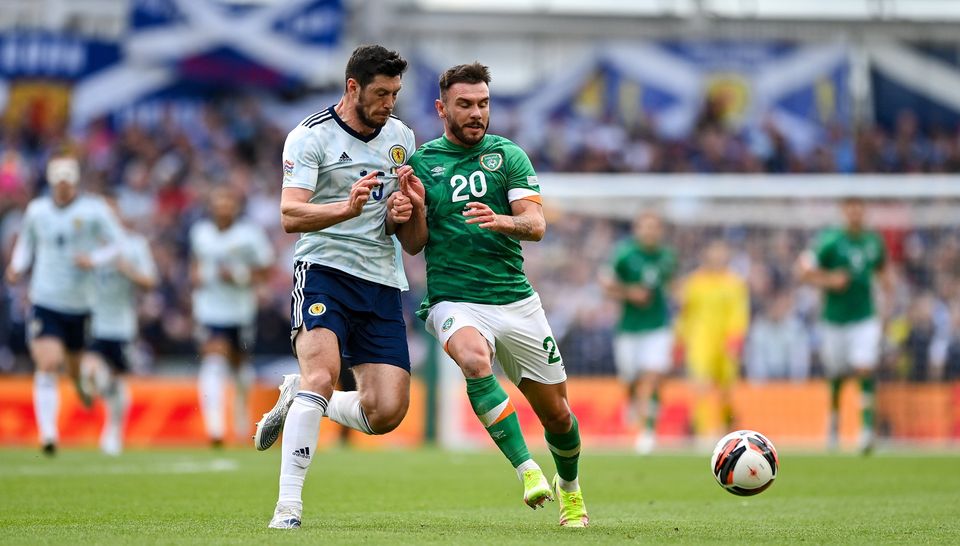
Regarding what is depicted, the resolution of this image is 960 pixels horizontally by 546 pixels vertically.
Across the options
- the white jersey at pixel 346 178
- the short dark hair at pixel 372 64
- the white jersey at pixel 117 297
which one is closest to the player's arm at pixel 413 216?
the white jersey at pixel 346 178

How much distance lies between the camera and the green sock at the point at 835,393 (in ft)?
55.7

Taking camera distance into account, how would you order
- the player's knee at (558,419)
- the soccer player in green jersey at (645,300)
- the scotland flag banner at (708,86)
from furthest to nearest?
the scotland flag banner at (708,86)
the soccer player in green jersey at (645,300)
the player's knee at (558,419)

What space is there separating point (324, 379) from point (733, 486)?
8.03ft

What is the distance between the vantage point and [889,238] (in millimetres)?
20375

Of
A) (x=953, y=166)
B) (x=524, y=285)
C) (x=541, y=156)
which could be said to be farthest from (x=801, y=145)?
(x=524, y=285)

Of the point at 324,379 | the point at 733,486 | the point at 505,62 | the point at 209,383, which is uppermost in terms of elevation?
the point at 505,62

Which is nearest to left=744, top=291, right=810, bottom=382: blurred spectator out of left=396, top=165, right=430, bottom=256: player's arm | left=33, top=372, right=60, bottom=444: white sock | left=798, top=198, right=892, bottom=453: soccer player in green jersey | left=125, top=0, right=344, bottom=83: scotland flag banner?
left=798, top=198, right=892, bottom=453: soccer player in green jersey

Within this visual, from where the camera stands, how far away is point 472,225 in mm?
7809

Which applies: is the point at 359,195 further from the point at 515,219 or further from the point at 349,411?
the point at 349,411

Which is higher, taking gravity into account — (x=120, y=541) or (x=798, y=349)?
(x=120, y=541)

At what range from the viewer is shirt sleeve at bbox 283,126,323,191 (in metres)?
7.56

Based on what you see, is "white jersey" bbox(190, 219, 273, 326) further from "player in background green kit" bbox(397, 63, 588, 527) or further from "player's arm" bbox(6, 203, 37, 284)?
"player in background green kit" bbox(397, 63, 588, 527)

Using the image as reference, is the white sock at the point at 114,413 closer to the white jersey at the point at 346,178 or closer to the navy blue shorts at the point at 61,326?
the navy blue shorts at the point at 61,326

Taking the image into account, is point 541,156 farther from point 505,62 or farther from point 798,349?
point 798,349
